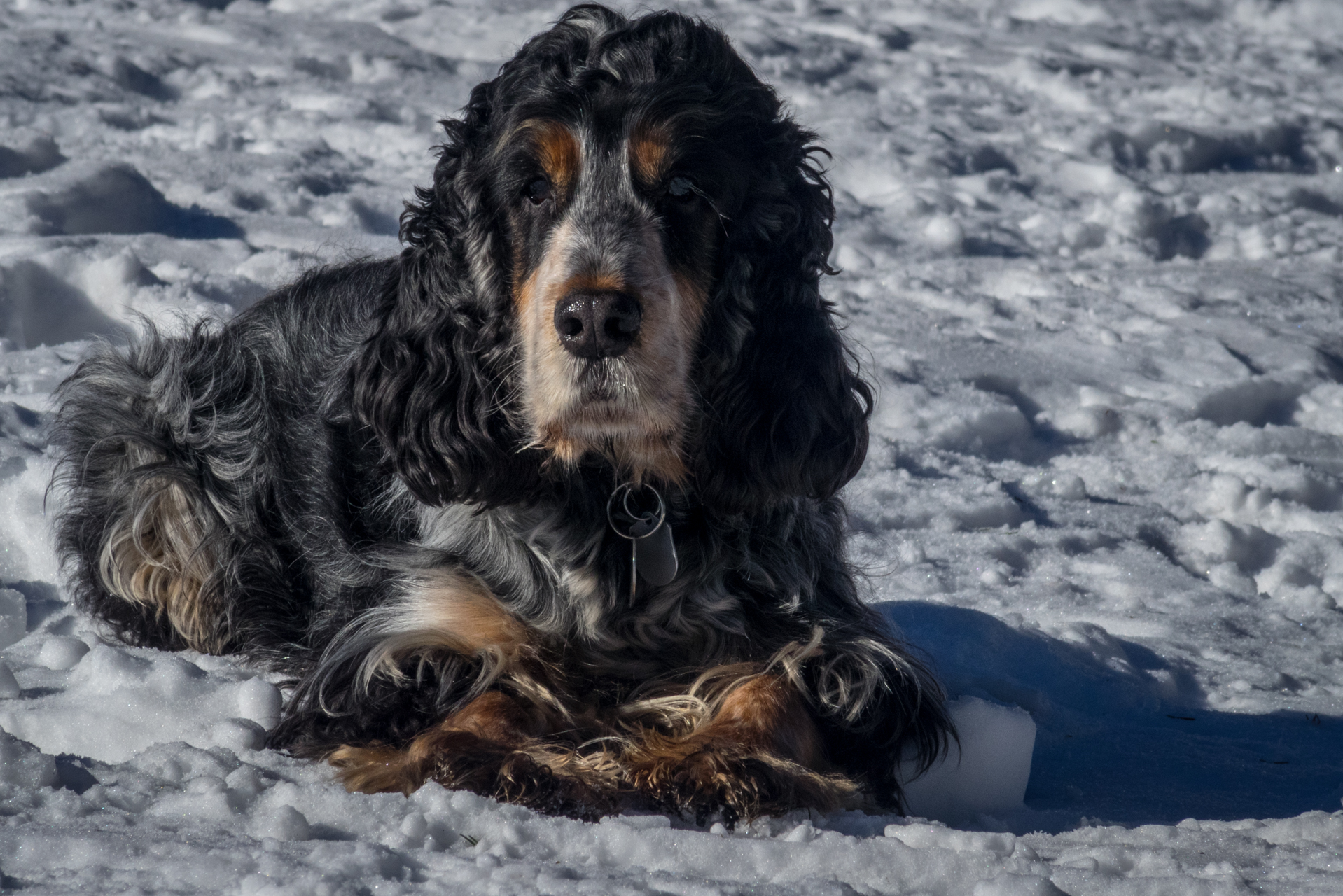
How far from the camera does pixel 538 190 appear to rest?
9.65 feet

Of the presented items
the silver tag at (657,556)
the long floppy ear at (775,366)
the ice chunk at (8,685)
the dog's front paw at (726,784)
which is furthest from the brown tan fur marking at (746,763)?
the ice chunk at (8,685)

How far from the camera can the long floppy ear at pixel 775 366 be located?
301 cm

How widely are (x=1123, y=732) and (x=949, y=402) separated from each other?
2.13m

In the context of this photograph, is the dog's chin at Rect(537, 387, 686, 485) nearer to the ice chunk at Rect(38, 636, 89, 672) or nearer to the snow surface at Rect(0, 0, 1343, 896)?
the snow surface at Rect(0, 0, 1343, 896)

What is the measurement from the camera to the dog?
8.97 ft

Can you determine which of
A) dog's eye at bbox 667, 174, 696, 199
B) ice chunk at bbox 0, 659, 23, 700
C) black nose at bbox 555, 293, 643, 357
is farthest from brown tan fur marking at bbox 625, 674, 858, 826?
ice chunk at bbox 0, 659, 23, 700

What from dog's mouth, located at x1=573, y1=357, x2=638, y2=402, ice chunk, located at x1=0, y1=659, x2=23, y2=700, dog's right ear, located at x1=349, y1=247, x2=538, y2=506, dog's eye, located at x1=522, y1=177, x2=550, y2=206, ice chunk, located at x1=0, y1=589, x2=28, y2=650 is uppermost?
dog's eye, located at x1=522, y1=177, x2=550, y2=206

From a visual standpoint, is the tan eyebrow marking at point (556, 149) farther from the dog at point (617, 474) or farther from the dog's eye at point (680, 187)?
the dog's eye at point (680, 187)

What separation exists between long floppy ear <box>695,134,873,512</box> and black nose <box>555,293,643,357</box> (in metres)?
0.39

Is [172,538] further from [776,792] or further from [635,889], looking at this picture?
[635,889]

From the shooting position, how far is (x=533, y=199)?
296 centimetres

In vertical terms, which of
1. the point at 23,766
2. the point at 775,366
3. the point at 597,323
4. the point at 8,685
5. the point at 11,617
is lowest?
the point at 11,617

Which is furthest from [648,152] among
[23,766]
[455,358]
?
[23,766]

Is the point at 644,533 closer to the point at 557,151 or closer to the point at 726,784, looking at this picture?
the point at 726,784
